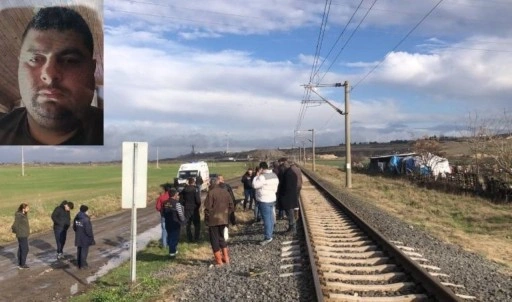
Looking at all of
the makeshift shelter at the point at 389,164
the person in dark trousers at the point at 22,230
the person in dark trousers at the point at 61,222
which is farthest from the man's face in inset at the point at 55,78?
the makeshift shelter at the point at 389,164

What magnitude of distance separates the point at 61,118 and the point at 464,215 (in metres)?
18.8

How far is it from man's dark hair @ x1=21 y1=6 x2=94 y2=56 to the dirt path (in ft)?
16.4

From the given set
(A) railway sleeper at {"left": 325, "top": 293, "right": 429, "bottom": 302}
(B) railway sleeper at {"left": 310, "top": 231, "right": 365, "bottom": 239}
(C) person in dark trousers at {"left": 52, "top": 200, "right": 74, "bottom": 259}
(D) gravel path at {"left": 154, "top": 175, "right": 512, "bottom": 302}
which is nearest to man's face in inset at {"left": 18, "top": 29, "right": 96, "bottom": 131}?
(D) gravel path at {"left": 154, "top": 175, "right": 512, "bottom": 302}

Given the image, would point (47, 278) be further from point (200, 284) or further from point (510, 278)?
point (510, 278)

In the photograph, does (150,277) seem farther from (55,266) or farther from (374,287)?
(55,266)

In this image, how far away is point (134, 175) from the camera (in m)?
9.22

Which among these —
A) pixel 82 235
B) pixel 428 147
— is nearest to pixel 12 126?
pixel 82 235

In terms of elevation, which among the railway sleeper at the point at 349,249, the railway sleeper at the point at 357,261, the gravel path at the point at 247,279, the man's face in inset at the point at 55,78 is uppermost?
the man's face in inset at the point at 55,78

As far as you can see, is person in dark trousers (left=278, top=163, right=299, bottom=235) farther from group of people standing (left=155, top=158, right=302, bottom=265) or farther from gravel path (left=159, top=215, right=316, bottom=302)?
gravel path (left=159, top=215, right=316, bottom=302)

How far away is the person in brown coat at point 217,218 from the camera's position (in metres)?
10.6

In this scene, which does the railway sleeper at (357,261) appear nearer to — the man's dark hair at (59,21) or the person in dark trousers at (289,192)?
the person in dark trousers at (289,192)

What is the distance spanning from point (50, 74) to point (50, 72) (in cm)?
6

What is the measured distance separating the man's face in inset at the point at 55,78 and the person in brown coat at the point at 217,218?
119 inches

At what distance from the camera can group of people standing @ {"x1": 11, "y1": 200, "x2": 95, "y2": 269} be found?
42.7 ft
